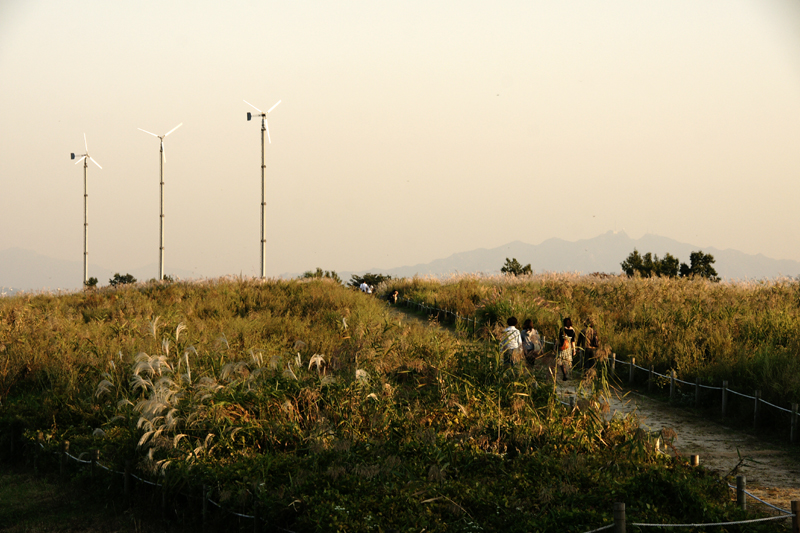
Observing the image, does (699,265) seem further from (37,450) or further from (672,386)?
(37,450)

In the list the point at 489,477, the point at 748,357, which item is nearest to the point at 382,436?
the point at 489,477

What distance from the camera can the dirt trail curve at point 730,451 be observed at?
27.8ft

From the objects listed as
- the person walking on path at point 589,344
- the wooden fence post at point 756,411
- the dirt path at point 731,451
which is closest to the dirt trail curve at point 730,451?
the dirt path at point 731,451

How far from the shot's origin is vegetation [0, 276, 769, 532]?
6957mm

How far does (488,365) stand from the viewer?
11.5 m

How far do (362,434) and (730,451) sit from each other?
19.2 ft

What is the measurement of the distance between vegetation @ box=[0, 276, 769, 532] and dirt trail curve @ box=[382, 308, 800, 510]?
94cm

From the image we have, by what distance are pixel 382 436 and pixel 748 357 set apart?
9.15 m

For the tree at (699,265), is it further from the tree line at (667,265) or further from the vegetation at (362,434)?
the vegetation at (362,434)

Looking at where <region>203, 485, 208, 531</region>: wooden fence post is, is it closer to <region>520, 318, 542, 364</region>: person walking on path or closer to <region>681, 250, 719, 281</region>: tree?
<region>520, 318, 542, 364</region>: person walking on path

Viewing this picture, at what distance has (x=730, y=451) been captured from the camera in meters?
10.3

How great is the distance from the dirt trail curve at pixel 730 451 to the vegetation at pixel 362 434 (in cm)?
94

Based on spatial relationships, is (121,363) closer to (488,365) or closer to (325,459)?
(325,459)

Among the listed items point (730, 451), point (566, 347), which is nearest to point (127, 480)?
point (730, 451)
